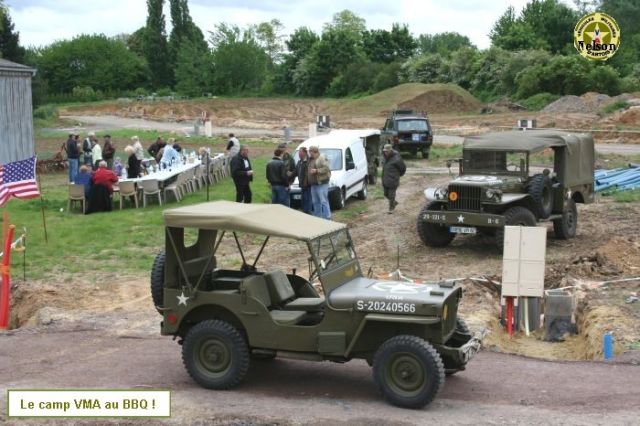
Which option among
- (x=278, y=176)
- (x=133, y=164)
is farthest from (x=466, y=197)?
(x=133, y=164)

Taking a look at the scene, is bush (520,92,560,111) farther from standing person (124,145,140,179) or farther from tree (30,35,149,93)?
tree (30,35,149,93)

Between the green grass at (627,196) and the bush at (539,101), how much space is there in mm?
29335

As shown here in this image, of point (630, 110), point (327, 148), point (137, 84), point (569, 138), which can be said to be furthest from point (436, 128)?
point (137, 84)

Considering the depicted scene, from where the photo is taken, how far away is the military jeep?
8.38 m

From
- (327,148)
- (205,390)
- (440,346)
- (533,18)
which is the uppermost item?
(533,18)

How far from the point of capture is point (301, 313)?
29.7 ft

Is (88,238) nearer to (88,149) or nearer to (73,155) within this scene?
(73,155)

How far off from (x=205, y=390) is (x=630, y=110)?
125ft

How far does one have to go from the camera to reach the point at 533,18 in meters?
78.9

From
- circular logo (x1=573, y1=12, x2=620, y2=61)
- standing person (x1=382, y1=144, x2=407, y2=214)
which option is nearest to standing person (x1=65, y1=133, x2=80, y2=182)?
standing person (x1=382, y1=144, x2=407, y2=214)

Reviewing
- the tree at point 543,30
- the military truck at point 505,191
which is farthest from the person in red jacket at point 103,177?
the tree at point 543,30

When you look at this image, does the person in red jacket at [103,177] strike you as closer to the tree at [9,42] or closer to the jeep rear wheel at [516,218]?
the jeep rear wheel at [516,218]

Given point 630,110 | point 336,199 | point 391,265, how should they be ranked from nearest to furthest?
point 391,265 → point 336,199 → point 630,110

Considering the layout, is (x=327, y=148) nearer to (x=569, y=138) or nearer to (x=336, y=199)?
(x=336, y=199)
